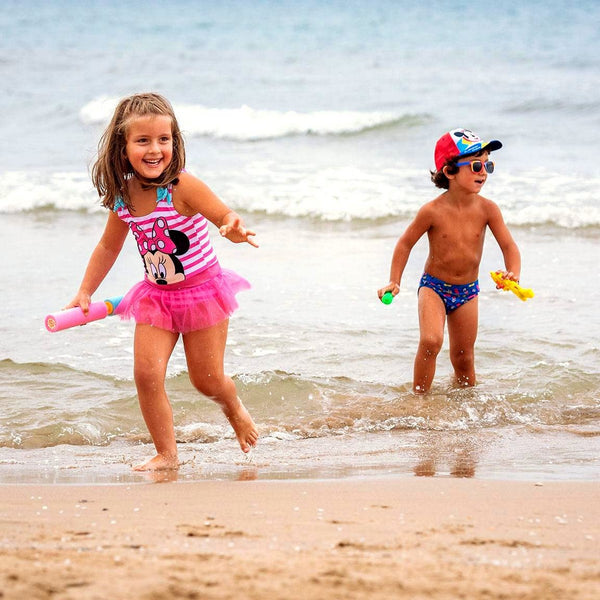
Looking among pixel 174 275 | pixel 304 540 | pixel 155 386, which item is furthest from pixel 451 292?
pixel 304 540

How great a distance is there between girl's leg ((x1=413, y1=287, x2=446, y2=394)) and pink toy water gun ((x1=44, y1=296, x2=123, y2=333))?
1.87 meters

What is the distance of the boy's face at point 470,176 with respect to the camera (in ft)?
17.8

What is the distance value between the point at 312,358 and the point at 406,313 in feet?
4.23

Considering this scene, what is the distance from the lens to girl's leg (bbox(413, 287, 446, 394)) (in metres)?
5.39

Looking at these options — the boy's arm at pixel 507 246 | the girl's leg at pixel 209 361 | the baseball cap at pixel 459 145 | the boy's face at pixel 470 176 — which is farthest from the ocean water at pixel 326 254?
the baseball cap at pixel 459 145

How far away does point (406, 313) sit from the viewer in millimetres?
7410

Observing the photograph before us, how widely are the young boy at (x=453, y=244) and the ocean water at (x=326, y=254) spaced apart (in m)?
0.34

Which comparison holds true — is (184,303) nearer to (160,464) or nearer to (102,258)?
(102,258)

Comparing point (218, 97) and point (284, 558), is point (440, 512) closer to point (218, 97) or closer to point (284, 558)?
point (284, 558)

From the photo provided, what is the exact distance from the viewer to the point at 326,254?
31.0ft

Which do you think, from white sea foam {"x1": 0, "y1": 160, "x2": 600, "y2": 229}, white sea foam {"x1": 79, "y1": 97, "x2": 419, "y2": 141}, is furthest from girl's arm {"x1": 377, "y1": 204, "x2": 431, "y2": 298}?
white sea foam {"x1": 79, "y1": 97, "x2": 419, "y2": 141}

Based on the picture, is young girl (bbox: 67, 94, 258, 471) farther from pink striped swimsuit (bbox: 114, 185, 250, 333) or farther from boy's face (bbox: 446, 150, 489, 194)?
boy's face (bbox: 446, 150, 489, 194)

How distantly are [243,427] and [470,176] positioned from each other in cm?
202

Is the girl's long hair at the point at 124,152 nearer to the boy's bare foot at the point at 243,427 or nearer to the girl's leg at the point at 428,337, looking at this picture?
the boy's bare foot at the point at 243,427
